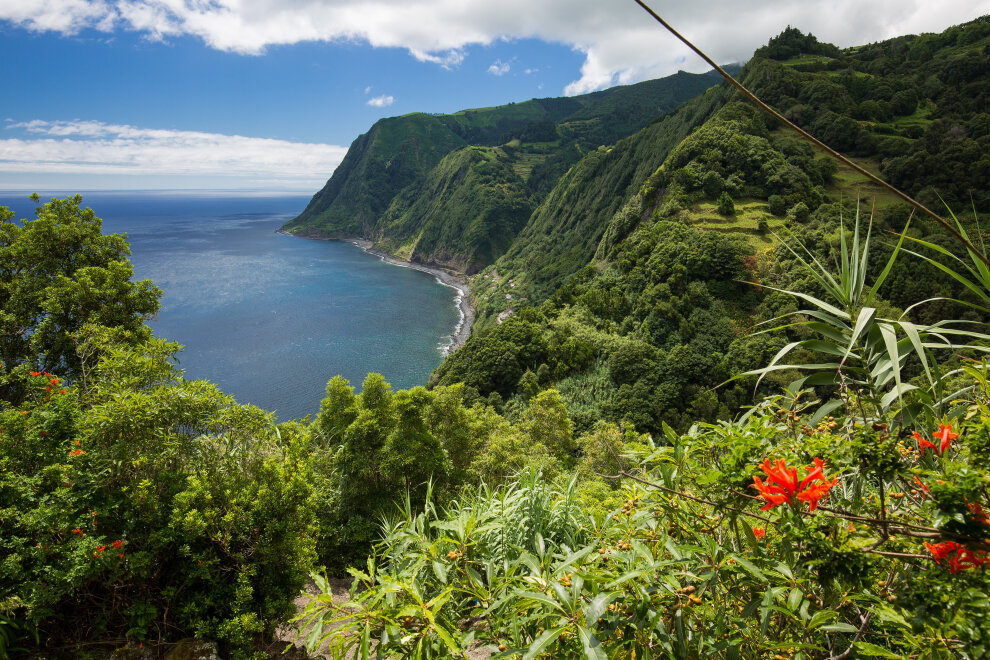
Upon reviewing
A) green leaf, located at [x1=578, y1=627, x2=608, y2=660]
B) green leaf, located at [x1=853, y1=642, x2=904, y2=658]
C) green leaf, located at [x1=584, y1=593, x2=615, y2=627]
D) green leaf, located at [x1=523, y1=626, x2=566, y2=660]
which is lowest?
green leaf, located at [x1=578, y1=627, x2=608, y2=660]

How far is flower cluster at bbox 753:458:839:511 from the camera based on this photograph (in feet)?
6.13

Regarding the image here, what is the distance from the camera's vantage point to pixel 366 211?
163125 mm

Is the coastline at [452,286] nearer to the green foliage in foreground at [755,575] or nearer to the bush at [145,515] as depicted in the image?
the bush at [145,515]

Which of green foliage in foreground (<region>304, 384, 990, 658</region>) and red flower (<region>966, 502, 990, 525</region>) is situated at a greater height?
red flower (<region>966, 502, 990, 525</region>)

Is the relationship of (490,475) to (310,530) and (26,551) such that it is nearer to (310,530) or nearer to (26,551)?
(310,530)

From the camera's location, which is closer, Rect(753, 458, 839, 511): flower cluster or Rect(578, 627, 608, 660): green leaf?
Rect(753, 458, 839, 511): flower cluster

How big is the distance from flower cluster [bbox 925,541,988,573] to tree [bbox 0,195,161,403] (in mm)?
12034

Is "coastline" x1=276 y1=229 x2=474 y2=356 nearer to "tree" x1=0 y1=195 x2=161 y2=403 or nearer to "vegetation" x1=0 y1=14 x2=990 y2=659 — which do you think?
"vegetation" x1=0 y1=14 x2=990 y2=659

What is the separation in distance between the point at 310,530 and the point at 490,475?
813 centimetres

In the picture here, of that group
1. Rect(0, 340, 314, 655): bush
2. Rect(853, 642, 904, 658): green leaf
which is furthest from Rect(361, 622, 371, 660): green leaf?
Rect(0, 340, 314, 655): bush

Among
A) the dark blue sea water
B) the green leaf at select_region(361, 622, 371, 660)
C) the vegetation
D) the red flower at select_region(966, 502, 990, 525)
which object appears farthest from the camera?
the dark blue sea water

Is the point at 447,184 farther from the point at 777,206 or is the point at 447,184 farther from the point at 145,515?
the point at 145,515

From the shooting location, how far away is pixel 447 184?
468ft

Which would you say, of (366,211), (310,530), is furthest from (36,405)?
(366,211)
